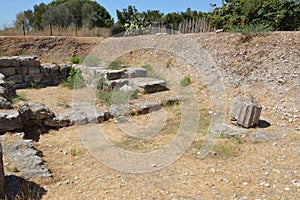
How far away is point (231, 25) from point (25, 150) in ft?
29.2

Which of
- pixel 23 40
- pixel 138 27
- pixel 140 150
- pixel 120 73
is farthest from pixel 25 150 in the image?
pixel 138 27

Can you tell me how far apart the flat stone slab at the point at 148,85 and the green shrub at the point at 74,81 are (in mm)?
2044

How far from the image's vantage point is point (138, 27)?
15.8 metres

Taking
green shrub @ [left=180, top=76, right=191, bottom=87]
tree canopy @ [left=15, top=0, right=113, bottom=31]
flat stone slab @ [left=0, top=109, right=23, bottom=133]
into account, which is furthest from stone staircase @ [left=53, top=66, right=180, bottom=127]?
tree canopy @ [left=15, top=0, right=113, bottom=31]

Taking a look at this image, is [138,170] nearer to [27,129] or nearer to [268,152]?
[268,152]

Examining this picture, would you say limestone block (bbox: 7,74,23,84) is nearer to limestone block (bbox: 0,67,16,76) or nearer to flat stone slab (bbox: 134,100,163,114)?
limestone block (bbox: 0,67,16,76)

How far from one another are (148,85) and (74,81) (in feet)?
9.89

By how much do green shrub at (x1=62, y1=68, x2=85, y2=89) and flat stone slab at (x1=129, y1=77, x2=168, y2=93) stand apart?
2044 mm

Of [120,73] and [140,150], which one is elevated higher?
[120,73]

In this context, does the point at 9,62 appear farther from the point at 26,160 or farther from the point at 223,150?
the point at 223,150

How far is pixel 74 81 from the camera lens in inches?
359

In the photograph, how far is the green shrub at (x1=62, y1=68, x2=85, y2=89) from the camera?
8.92m

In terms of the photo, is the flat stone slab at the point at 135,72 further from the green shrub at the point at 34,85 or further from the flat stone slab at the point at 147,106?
the green shrub at the point at 34,85

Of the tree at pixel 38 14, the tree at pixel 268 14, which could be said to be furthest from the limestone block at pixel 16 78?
the tree at pixel 38 14
